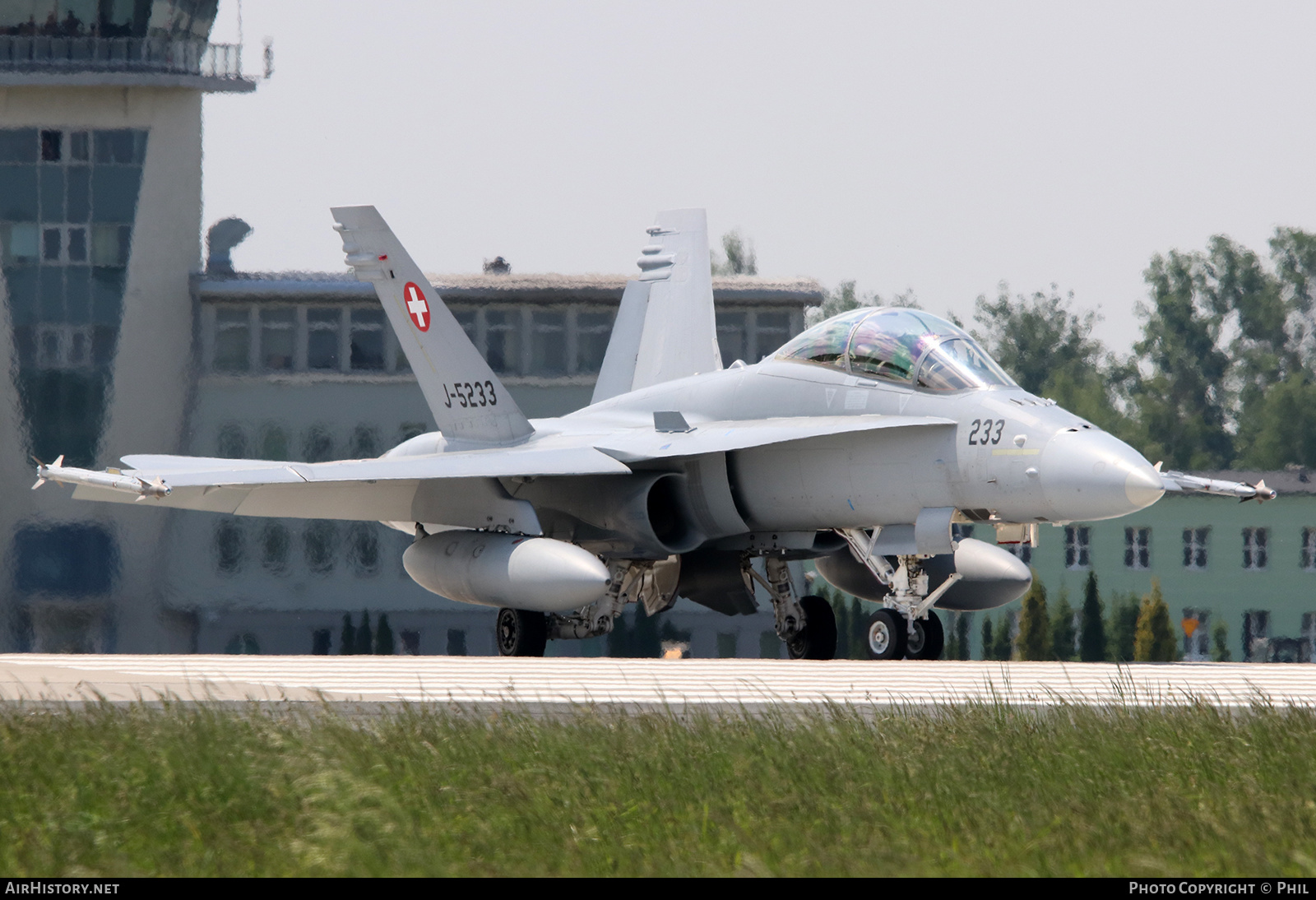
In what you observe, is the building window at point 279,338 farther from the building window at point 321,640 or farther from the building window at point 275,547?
the building window at point 321,640

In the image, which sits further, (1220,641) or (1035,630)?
(1220,641)

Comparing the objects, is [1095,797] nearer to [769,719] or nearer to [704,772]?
[704,772]

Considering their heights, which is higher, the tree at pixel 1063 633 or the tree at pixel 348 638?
the tree at pixel 348 638

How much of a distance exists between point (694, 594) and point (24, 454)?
56.6ft

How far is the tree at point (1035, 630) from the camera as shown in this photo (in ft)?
116

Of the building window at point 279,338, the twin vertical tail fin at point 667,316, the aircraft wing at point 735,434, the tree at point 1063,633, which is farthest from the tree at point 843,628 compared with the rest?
the aircraft wing at point 735,434

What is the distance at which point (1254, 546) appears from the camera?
142ft

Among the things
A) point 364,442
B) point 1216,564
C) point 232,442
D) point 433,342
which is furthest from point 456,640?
point 1216,564

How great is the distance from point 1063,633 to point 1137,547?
7.32m

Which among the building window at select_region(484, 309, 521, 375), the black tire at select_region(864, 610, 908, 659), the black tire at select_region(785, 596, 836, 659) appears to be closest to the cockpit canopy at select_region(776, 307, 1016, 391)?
the black tire at select_region(864, 610, 908, 659)

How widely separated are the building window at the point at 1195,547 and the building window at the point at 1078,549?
2.23 m

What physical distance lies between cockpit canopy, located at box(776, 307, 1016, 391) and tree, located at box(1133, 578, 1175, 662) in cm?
2302

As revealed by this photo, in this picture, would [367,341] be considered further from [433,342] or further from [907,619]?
[907,619]

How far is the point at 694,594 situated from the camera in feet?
54.5
